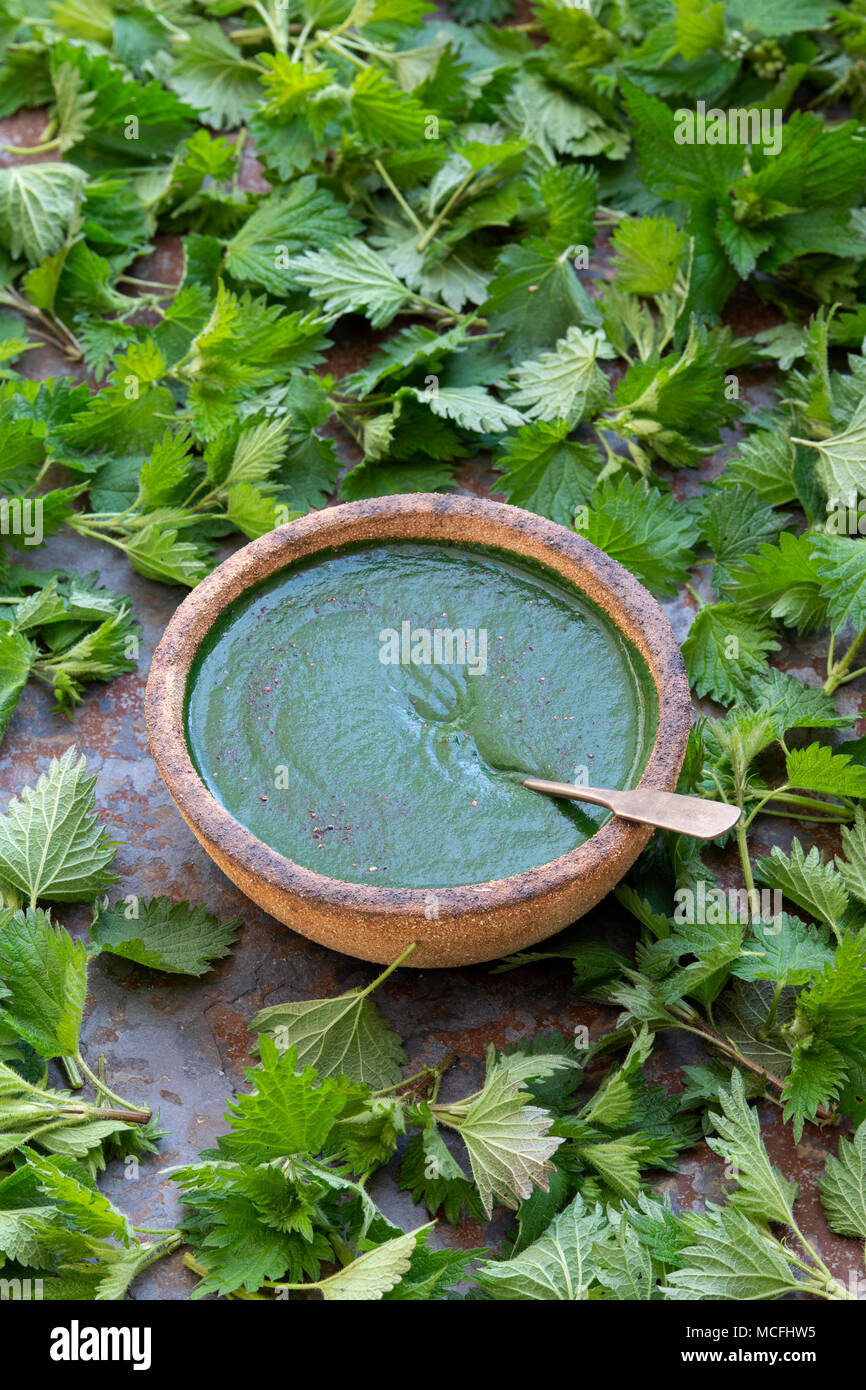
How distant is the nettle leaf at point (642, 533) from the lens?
3031mm

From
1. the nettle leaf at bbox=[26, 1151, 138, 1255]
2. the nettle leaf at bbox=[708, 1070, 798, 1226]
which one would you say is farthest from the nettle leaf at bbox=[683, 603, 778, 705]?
the nettle leaf at bbox=[26, 1151, 138, 1255]

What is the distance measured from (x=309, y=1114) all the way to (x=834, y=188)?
246cm

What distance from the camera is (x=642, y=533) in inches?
120

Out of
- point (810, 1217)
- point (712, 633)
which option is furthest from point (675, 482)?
point (810, 1217)

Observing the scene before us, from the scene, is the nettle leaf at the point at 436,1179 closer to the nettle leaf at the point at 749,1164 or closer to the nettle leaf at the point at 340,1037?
the nettle leaf at the point at 340,1037

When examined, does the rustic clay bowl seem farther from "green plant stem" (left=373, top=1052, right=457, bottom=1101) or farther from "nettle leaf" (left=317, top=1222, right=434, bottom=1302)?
"nettle leaf" (left=317, top=1222, right=434, bottom=1302)

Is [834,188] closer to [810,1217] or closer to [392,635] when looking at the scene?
[392,635]

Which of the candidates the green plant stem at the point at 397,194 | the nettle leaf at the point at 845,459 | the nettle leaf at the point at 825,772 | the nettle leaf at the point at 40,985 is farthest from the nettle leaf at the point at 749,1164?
the green plant stem at the point at 397,194

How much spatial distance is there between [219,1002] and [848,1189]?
1048mm

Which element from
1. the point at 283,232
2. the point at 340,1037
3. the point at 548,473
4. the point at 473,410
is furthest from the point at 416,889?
the point at 283,232

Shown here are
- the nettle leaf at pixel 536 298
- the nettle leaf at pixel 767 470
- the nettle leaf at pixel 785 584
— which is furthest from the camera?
the nettle leaf at pixel 536 298

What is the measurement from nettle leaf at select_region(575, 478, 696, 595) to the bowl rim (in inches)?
9.5

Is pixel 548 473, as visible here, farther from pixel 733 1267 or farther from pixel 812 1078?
pixel 733 1267

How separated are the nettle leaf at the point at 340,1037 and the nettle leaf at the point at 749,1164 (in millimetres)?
523
